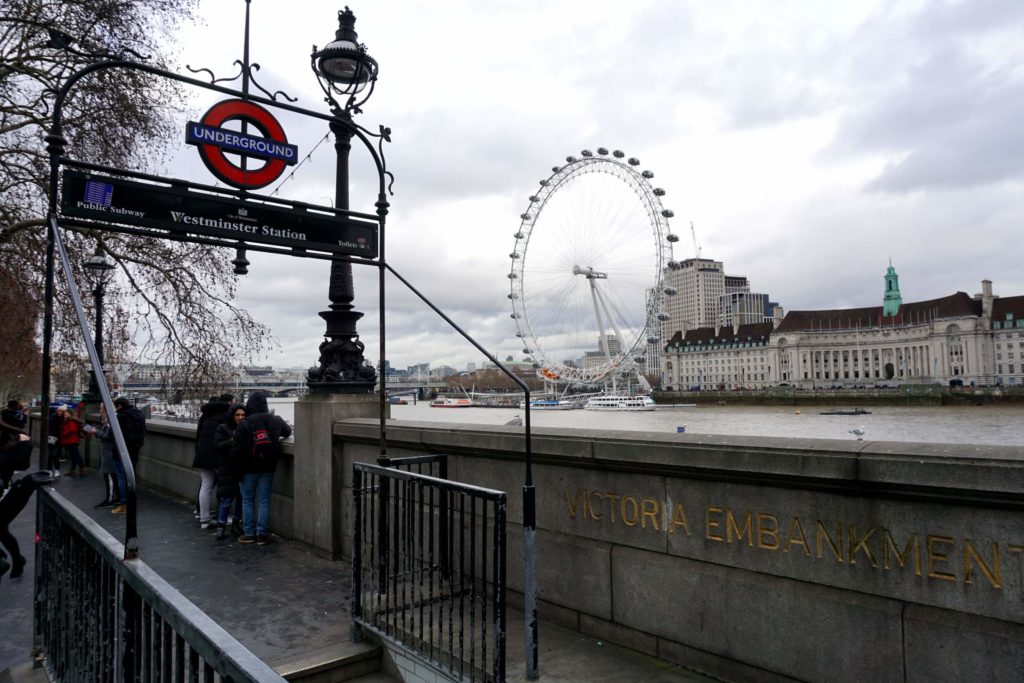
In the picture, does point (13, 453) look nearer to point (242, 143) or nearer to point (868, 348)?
point (242, 143)

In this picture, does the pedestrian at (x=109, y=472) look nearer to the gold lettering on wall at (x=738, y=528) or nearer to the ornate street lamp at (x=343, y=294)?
the ornate street lamp at (x=343, y=294)

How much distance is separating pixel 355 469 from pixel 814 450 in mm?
2963

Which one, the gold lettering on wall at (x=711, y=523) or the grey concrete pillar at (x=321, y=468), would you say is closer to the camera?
the gold lettering on wall at (x=711, y=523)

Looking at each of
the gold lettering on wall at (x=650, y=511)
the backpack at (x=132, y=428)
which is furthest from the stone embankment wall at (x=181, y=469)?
the gold lettering on wall at (x=650, y=511)

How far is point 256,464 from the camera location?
7.52 metres

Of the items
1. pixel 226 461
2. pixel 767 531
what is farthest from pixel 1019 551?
pixel 226 461

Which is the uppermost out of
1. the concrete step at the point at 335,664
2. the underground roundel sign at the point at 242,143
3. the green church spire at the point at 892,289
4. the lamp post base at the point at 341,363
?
the green church spire at the point at 892,289

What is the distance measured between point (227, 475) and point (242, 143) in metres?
4.25

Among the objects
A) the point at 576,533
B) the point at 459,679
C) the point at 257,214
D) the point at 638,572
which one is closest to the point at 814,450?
the point at 638,572

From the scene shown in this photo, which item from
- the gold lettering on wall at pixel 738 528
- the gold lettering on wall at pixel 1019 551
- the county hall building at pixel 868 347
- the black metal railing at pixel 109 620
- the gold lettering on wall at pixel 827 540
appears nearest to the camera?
the black metal railing at pixel 109 620

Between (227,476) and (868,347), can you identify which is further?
(868,347)

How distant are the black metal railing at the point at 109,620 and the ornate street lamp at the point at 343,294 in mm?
3697

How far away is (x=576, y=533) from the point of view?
4582 millimetres

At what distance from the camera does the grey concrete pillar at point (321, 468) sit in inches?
273
